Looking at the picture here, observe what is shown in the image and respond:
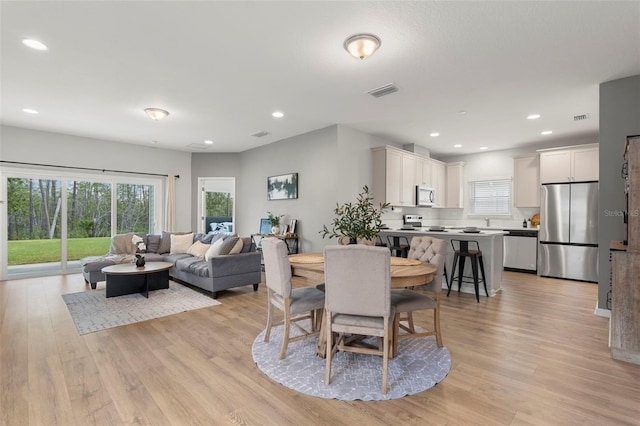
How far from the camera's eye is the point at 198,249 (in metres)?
5.58

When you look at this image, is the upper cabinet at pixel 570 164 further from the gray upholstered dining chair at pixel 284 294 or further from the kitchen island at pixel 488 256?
the gray upholstered dining chair at pixel 284 294

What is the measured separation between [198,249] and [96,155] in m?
3.17

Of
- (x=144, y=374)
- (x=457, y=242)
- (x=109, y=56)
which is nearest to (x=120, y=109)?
(x=109, y=56)

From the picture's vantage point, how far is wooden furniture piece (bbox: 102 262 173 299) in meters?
4.38

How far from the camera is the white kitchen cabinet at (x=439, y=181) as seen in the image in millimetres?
7418

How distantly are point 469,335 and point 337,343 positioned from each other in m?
1.49

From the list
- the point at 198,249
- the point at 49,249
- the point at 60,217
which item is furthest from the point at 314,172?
the point at 49,249

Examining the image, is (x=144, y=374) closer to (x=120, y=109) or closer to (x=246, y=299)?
(x=246, y=299)

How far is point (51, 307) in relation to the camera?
400 cm

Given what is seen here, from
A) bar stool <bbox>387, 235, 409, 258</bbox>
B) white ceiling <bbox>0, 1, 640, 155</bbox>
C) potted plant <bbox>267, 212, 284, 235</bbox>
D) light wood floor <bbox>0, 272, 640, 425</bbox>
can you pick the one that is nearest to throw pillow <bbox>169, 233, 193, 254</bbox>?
potted plant <bbox>267, 212, 284, 235</bbox>

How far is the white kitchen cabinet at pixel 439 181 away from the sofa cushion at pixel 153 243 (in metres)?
6.03

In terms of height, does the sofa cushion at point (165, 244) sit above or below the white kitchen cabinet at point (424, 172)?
below

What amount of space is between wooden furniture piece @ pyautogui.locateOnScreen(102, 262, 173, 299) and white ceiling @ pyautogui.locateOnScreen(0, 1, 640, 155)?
2.33 metres

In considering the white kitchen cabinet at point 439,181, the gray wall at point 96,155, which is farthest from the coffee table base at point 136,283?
the white kitchen cabinet at point 439,181
